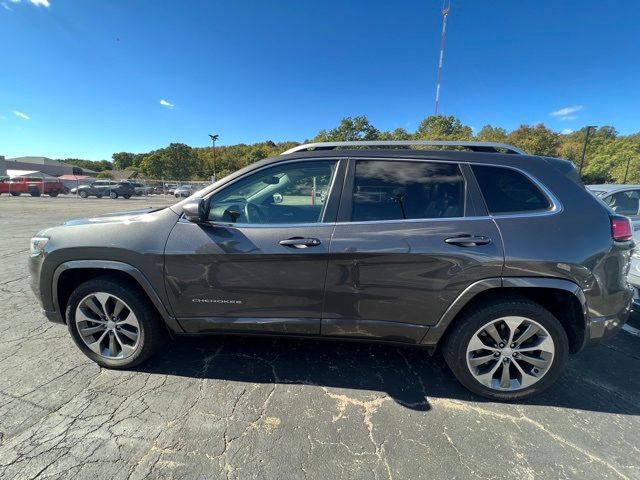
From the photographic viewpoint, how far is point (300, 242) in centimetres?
228

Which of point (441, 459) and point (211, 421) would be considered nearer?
point (441, 459)

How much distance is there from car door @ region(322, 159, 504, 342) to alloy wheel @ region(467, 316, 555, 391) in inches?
16.3

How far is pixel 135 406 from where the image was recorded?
2.30 m

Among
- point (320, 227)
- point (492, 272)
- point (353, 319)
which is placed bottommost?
point (353, 319)

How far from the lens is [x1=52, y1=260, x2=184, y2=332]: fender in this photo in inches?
98.0

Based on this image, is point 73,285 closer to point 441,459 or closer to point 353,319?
point 353,319

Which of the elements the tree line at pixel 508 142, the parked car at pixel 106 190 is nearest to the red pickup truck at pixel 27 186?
the parked car at pixel 106 190

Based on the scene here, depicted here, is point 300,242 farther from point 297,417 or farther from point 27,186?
point 27,186

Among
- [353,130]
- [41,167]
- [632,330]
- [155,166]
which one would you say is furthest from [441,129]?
[41,167]

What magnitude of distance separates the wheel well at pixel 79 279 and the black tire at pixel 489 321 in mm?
2447

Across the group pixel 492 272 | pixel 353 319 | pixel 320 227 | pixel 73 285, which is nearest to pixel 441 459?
pixel 353 319

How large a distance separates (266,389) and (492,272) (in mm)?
1890

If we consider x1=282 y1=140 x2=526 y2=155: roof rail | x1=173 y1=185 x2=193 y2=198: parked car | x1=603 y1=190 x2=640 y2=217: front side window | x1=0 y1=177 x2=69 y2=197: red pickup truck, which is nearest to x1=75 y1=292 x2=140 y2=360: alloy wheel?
x1=282 y1=140 x2=526 y2=155: roof rail

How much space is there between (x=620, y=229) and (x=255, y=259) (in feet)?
8.48
